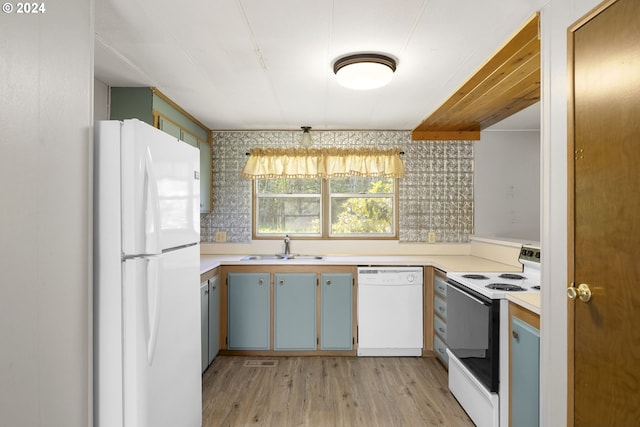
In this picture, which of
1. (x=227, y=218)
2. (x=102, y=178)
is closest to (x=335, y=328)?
(x=227, y=218)

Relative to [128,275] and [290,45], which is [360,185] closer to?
[290,45]

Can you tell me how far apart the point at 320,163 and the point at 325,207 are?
49 centimetres

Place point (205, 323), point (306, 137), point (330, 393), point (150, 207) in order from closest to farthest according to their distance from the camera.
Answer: point (150, 207), point (330, 393), point (205, 323), point (306, 137)

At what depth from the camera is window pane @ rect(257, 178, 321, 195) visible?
3.98m

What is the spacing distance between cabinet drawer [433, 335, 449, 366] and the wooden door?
5.47ft

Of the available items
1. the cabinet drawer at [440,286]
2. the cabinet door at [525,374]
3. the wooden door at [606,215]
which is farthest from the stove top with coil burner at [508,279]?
the wooden door at [606,215]

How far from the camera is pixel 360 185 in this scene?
13.0 feet

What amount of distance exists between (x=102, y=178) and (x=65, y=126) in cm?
24

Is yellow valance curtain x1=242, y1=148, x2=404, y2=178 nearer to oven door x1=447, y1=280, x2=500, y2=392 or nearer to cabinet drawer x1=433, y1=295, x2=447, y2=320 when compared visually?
cabinet drawer x1=433, y1=295, x2=447, y2=320

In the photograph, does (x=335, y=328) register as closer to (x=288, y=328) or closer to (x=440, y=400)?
(x=288, y=328)

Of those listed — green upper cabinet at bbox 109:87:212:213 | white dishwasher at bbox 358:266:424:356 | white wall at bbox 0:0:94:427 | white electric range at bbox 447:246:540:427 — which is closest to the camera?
white wall at bbox 0:0:94:427

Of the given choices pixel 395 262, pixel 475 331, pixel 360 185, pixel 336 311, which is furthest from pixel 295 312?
pixel 475 331

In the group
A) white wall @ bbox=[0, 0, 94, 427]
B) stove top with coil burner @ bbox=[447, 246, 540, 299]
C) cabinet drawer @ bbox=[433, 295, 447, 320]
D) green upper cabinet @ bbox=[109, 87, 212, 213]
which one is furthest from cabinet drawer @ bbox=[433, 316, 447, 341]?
green upper cabinet @ bbox=[109, 87, 212, 213]

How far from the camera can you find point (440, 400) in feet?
8.38
